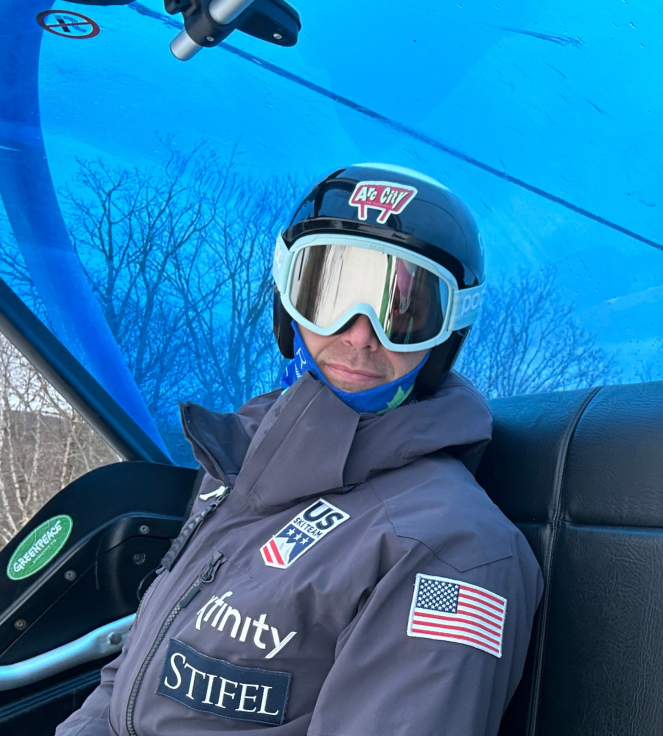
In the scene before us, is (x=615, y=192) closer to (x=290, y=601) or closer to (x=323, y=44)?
(x=323, y=44)

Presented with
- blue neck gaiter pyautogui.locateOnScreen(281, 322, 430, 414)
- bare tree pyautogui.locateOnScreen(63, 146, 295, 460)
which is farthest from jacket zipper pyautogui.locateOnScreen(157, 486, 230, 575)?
bare tree pyautogui.locateOnScreen(63, 146, 295, 460)

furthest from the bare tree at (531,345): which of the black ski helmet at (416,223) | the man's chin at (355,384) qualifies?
the man's chin at (355,384)

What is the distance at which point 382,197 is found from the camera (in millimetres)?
1261

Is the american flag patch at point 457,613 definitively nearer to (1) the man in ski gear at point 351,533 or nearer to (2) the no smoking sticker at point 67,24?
(1) the man in ski gear at point 351,533

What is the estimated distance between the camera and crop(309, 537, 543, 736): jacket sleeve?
0.81 m

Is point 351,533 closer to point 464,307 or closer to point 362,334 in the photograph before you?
point 362,334

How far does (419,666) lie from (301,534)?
0.27 m

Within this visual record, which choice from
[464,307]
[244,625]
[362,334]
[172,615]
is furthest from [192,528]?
[464,307]

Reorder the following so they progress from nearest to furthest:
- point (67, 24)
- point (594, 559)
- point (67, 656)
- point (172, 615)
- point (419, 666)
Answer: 1. point (419, 666)
2. point (594, 559)
3. point (172, 615)
4. point (67, 24)
5. point (67, 656)

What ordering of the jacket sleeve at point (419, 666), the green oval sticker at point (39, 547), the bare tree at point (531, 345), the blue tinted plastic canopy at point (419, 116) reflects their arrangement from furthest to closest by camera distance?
1. the green oval sticker at point (39, 547)
2. the bare tree at point (531, 345)
3. the blue tinted plastic canopy at point (419, 116)
4. the jacket sleeve at point (419, 666)

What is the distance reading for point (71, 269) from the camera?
2.02 meters

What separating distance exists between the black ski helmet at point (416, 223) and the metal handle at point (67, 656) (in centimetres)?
101

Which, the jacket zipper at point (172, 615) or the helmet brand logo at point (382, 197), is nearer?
the jacket zipper at point (172, 615)

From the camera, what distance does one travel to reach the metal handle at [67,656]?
64.1 inches
